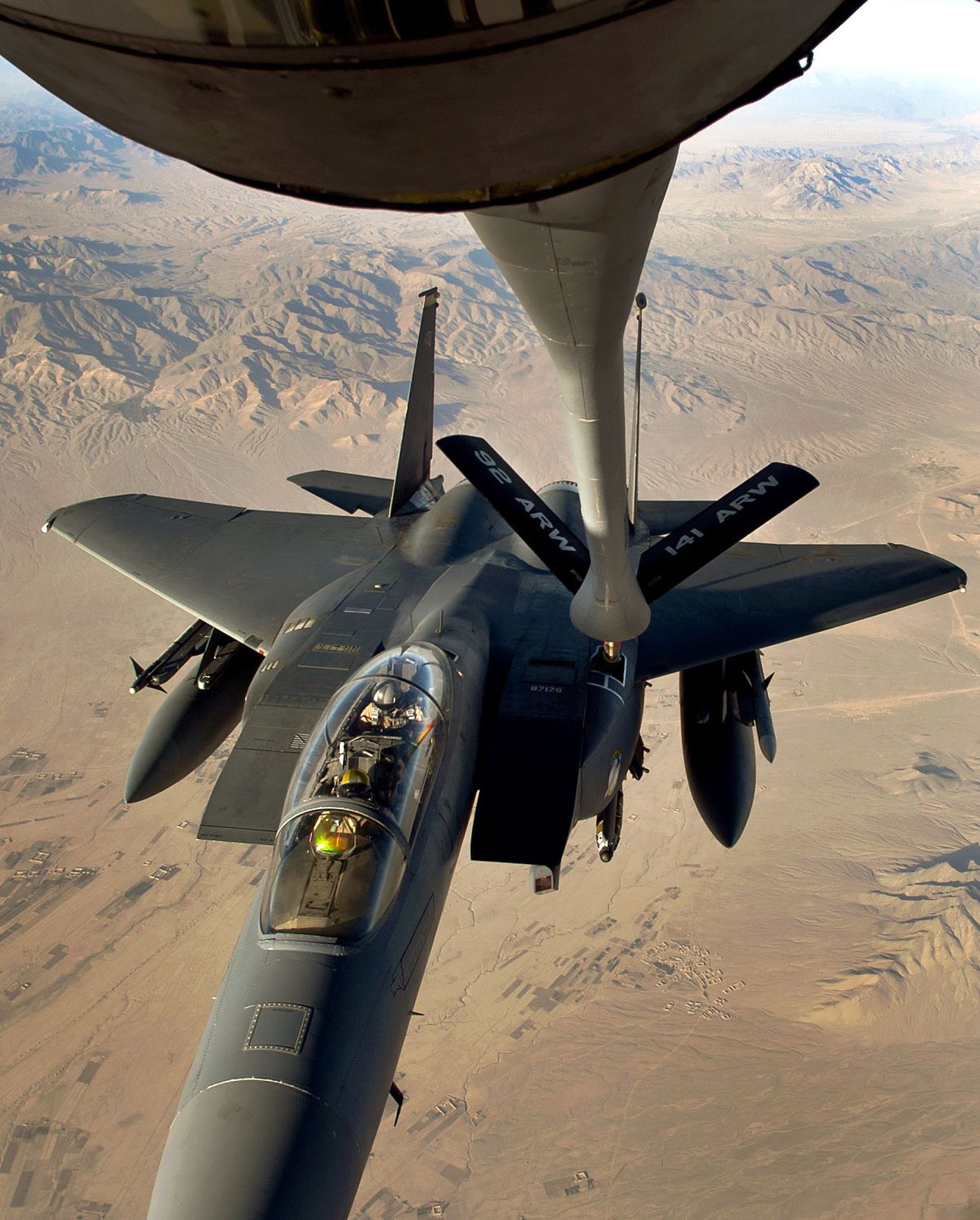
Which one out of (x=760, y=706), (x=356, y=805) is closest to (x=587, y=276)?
(x=356, y=805)

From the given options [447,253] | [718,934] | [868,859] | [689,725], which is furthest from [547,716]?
[447,253]

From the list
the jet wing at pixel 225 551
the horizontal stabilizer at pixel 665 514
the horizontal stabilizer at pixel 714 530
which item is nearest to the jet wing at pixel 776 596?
the horizontal stabilizer at pixel 665 514

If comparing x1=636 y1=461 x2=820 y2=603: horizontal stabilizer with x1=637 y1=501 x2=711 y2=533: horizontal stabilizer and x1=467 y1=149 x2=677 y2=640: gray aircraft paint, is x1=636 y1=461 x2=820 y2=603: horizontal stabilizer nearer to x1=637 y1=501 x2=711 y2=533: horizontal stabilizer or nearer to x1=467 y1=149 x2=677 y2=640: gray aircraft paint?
x1=467 y1=149 x2=677 y2=640: gray aircraft paint

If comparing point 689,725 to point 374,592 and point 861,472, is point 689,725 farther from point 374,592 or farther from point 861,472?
point 861,472

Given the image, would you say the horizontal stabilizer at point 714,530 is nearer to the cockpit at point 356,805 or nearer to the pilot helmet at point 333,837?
the cockpit at point 356,805

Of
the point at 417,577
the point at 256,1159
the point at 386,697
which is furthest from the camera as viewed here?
the point at 417,577

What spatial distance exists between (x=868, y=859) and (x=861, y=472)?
59862 mm

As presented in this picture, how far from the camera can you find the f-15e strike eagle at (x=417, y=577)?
157 centimetres

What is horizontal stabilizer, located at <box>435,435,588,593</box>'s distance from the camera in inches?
316

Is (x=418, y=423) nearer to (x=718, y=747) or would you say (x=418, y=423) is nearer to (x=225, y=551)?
(x=225, y=551)

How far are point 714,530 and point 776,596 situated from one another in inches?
254

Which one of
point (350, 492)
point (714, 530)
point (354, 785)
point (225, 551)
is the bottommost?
point (354, 785)

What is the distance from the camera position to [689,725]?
585 inches

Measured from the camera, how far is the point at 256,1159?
18.6ft
